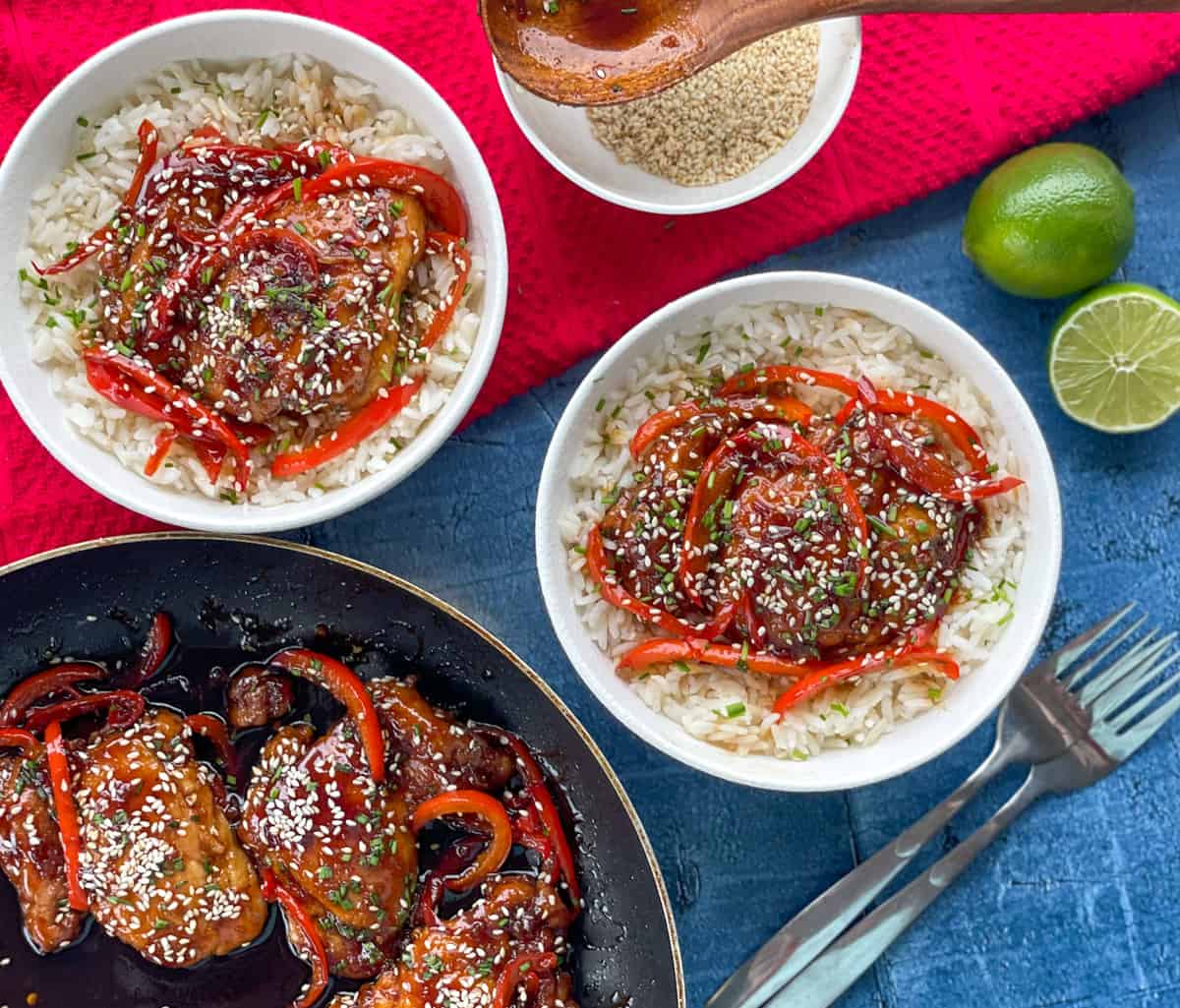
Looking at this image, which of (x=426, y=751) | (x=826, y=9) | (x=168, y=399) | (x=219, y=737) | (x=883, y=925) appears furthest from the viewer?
(x=883, y=925)

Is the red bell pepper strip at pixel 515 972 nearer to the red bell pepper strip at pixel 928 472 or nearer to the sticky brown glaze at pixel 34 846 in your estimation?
the sticky brown glaze at pixel 34 846

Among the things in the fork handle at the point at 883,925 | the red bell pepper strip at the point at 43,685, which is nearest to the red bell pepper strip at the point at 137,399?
the red bell pepper strip at the point at 43,685

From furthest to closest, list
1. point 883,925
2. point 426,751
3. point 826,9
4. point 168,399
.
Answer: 1. point 883,925
2. point 426,751
3. point 168,399
4. point 826,9

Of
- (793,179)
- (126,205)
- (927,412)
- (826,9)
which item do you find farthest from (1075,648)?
(126,205)

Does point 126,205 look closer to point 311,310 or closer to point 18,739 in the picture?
point 311,310

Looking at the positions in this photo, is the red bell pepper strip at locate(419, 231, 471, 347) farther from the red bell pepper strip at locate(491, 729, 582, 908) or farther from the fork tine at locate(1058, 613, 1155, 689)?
the fork tine at locate(1058, 613, 1155, 689)

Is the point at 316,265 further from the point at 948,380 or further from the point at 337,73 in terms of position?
the point at 948,380
